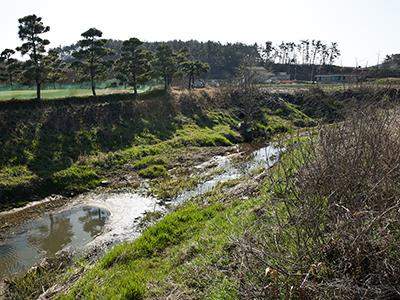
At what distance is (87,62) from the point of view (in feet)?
119

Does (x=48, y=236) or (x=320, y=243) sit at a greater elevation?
(x=320, y=243)

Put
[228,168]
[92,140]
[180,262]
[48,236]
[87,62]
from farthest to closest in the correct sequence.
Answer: [87,62] → [92,140] → [228,168] → [48,236] → [180,262]

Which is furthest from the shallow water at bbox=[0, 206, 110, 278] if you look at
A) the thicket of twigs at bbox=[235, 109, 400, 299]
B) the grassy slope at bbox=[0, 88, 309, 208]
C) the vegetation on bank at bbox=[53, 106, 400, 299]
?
the thicket of twigs at bbox=[235, 109, 400, 299]

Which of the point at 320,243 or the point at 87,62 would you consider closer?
the point at 320,243

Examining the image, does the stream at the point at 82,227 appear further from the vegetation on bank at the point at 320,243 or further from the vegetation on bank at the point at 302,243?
the vegetation on bank at the point at 320,243

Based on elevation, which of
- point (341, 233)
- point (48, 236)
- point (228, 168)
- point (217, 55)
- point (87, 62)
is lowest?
point (48, 236)

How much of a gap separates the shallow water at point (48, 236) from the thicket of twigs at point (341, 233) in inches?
447

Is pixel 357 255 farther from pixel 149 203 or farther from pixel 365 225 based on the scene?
pixel 149 203

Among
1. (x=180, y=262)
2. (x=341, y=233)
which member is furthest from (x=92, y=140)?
(x=341, y=233)

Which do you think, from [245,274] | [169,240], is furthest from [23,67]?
[245,274]

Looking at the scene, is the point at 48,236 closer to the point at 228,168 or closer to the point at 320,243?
the point at 228,168

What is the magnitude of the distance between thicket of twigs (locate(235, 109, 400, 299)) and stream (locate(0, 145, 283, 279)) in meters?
5.47

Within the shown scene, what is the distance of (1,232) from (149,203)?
23.5 ft

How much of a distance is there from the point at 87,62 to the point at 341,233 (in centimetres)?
3529
